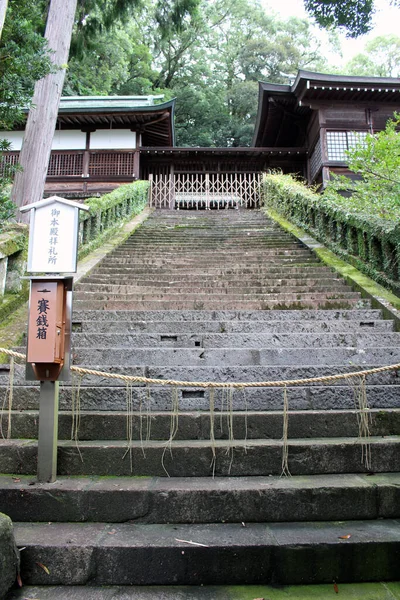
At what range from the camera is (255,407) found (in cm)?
377

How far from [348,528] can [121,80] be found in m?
29.6

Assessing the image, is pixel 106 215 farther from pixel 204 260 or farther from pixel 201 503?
pixel 201 503

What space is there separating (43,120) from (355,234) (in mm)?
6552

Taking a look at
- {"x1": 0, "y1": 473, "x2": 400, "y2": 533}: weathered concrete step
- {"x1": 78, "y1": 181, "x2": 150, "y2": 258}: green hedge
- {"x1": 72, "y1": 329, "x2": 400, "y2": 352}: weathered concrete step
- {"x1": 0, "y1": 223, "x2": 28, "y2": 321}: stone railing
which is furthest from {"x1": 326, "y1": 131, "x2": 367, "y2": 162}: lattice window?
{"x1": 0, "y1": 473, "x2": 400, "y2": 533}: weathered concrete step

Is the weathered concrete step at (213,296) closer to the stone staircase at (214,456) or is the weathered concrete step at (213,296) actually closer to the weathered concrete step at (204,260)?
the stone staircase at (214,456)

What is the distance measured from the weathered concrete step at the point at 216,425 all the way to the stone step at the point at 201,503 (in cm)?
67

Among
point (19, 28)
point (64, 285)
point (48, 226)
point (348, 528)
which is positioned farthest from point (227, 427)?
point (19, 28)

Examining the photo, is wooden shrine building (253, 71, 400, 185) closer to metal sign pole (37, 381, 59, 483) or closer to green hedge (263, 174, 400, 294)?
green hedge (263, 174, 400, 294)

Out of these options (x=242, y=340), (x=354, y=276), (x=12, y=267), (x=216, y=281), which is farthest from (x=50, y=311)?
(x=354, y=276)

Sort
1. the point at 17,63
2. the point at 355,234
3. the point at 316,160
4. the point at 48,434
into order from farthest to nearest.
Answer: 1. the point at 316,160
2. the point at 355,234
3. the point at 17,63
4. the point at 48,434

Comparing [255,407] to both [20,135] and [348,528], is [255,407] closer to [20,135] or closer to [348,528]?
[348,528]

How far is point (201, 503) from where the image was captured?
8.85ft

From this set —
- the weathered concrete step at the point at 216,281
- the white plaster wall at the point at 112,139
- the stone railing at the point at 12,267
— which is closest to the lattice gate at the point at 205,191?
the white plaster wall at the point at 112,139

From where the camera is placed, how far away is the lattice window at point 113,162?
17.2 metres
